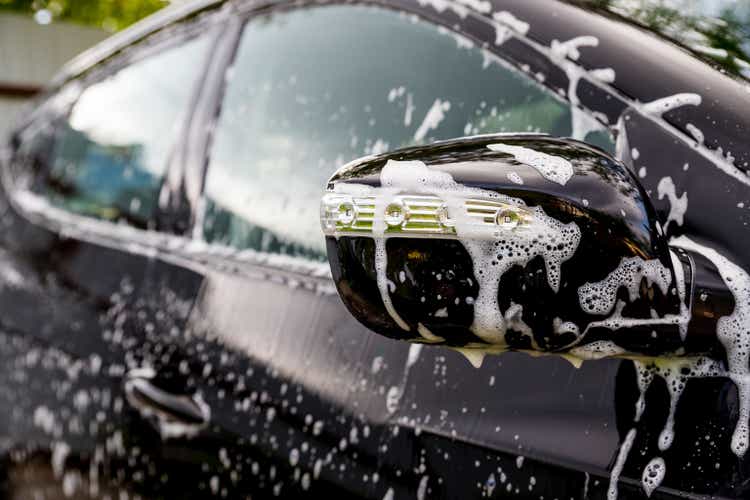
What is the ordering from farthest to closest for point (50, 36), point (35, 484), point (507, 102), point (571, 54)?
point (50, 36) < point (35, 484) < point (507, 102) < point (571, 54)

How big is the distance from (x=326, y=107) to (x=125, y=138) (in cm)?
85

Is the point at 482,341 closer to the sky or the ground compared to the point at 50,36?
closer to the sky

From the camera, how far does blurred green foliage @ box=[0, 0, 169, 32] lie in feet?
46.9

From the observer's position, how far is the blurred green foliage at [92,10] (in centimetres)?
1430

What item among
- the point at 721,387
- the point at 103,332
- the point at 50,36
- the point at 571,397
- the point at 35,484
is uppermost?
the point at 721,387

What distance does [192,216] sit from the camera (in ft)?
6.01

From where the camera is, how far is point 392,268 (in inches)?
32.1

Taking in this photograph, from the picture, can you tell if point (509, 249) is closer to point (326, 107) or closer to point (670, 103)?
point (670, 103)

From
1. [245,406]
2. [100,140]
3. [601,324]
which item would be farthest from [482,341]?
[100,140]

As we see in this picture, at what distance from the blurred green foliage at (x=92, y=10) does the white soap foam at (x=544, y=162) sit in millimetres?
14410

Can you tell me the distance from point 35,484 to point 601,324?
1.65 meters

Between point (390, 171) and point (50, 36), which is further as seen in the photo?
point (50, 36)

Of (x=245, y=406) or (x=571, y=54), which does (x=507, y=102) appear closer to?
(x=571, y=54)

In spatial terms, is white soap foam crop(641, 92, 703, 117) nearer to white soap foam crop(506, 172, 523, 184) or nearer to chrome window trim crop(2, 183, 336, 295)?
white soap foam crop(506, 172, 523, 184)
